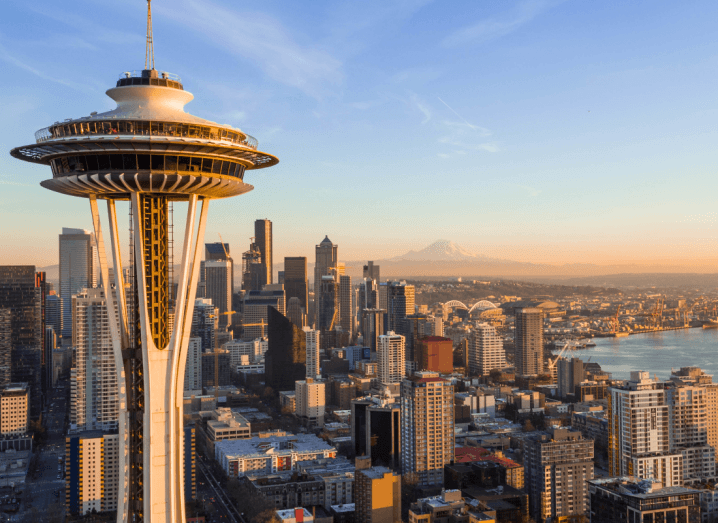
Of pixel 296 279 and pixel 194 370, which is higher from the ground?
pixel 296 279

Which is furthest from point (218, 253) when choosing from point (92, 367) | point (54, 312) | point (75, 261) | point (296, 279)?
point (92, 367)

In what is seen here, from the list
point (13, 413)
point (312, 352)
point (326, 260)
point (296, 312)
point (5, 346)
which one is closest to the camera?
point (13, 413)

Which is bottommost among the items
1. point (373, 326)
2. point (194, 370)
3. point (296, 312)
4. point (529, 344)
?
point (194, 370)

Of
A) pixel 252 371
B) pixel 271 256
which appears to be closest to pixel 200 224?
pixel 252 371

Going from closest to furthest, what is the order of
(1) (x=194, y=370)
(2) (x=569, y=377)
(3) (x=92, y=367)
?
1. (3) (x=92, y=367)
2. (2) (x=569, y=377)
3. (1) (x=194, y=370)

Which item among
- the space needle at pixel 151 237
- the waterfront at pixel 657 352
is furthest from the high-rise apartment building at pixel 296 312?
the space needle at pixel 151 237

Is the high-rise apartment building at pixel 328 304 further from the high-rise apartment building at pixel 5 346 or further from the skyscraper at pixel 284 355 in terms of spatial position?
the high-rise apartment building at pixel 5 346

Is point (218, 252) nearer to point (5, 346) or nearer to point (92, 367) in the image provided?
point (5, 346)
